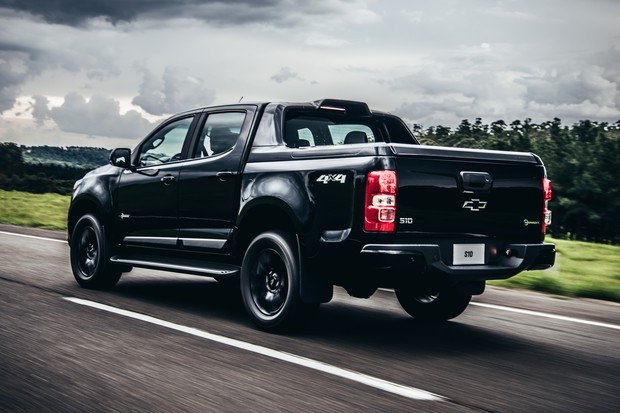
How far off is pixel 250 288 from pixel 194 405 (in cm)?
245

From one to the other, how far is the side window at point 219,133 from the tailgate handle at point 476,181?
2.20 meters

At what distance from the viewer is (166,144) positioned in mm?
8164

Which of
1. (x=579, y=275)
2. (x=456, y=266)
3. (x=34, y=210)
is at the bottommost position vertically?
(x=34, y=210)

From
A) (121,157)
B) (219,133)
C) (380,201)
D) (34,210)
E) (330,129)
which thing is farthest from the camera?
(34,210)

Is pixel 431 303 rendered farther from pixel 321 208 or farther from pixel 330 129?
pixel 321 208

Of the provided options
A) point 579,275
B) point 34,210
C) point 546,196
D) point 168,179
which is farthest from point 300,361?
point 34,210

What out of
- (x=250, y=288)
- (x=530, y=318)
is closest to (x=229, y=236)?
(x=250, y=288)

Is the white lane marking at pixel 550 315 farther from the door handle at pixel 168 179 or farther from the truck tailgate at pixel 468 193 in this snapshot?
the door handle at pixel 168 179

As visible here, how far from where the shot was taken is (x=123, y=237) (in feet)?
28.0

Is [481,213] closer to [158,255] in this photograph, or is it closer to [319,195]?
[319,195]

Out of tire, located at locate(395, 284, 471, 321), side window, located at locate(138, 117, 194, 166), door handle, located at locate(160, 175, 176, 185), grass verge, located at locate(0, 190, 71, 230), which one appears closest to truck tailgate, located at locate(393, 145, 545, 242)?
tire, located at locate(395, 284, 471, 321)

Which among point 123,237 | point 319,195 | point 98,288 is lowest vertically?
point 98,288

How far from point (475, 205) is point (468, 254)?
14.7 inches

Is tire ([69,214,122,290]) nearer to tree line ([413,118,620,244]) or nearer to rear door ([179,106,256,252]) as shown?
rear door ([179,106,256,252])
